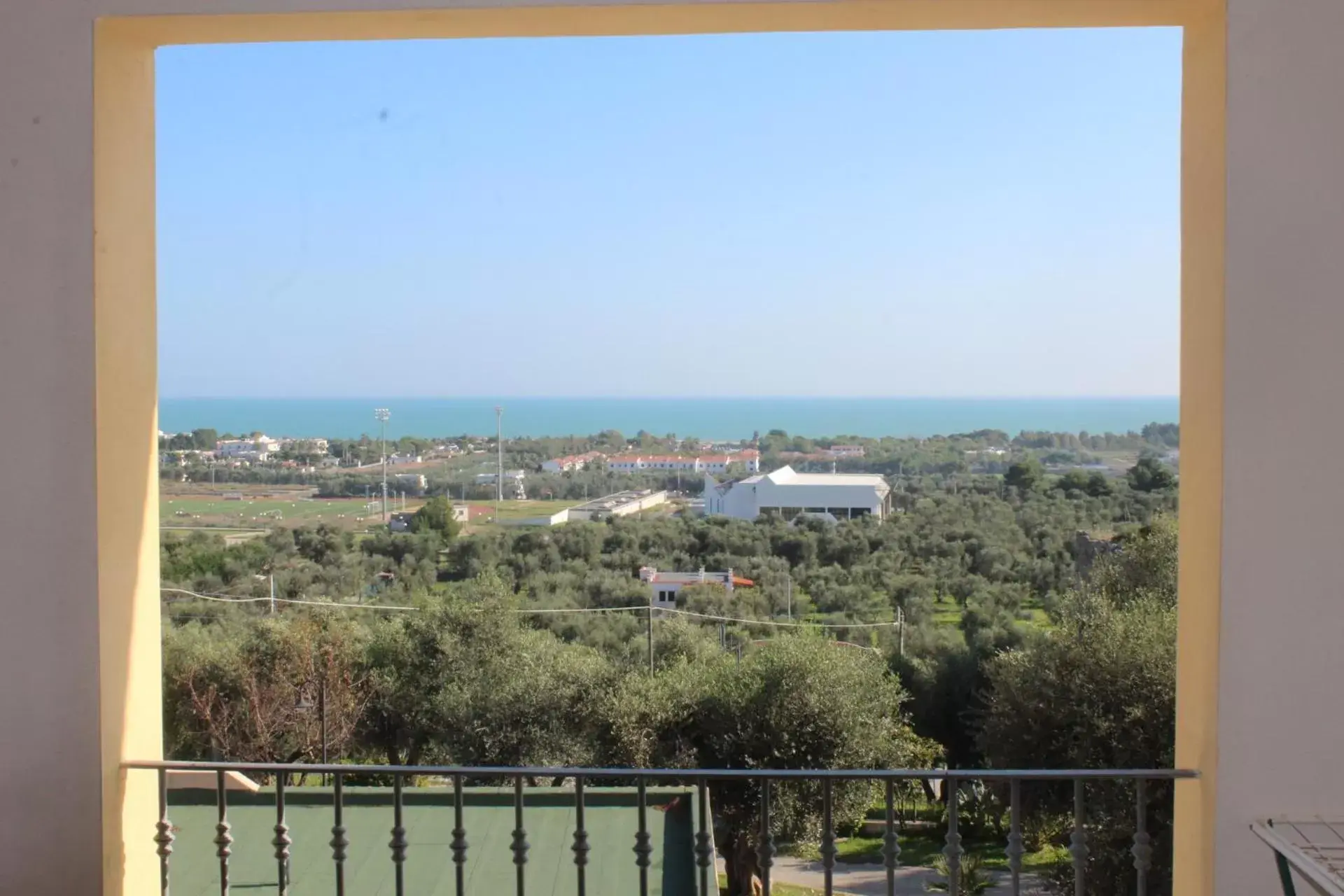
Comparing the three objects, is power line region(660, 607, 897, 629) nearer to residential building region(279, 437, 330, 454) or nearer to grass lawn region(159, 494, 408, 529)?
grass lawn region(159, 494, 408, 529)

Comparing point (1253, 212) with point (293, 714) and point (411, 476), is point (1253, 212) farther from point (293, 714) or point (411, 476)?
point (293, 714)

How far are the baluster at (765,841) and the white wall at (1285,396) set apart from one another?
912 mm

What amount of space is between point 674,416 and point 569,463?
117cm

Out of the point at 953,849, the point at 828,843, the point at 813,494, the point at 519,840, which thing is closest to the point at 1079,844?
the point at 953,849

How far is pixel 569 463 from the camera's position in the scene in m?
9.85

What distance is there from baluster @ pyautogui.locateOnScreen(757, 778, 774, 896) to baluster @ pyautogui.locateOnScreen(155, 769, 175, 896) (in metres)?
1.22

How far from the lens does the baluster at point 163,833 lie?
79.5 inches

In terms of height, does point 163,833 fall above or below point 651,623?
above

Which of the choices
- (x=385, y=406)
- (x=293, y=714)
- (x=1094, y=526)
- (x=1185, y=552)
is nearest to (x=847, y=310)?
(x=1094, y=526)

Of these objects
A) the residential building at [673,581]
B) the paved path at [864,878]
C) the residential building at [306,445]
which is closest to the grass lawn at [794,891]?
the paved path at [864,878]

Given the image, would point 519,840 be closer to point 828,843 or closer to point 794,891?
point 828,843

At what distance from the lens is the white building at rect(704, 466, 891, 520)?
9.43m

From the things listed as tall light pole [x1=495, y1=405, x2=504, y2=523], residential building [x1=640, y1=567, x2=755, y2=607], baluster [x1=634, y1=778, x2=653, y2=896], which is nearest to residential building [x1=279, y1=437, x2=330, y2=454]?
tall light pole [x1=495, y1=405, x2=504, y2=523]

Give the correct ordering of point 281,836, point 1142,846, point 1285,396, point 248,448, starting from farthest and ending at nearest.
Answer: point 248,448
point 281,836
point 1142,846
point 1285,396
